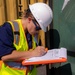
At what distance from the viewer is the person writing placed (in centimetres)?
293

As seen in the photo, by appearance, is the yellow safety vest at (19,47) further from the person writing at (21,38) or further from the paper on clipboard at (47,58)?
the paper on clipboard at (47,58)

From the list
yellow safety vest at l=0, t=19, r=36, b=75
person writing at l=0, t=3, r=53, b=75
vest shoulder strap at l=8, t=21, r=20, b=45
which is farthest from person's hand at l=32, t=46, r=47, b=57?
vest shoulder strap at l=8, t=21, r=20, b=45

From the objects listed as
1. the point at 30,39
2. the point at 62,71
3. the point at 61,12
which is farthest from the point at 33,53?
the point at 62,71

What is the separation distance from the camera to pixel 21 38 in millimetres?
3027

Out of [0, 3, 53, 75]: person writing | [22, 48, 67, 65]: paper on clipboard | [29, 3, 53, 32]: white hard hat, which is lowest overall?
[22, 48, 67, 65]: paper on clipboard

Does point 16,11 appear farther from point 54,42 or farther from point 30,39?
point 30,39

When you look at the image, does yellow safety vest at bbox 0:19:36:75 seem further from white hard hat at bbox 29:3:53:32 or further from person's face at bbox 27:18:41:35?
white hard hat at bbox 29:3:53:32

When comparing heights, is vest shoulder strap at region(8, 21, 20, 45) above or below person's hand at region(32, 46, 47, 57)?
above

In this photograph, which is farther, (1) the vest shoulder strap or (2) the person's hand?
(2) the person's hand

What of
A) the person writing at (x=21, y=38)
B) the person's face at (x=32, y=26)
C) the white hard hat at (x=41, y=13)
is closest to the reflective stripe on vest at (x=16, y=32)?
the person writing at (x=21, y=38)

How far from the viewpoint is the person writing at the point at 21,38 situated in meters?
2.93

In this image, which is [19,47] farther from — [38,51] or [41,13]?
[41,13]

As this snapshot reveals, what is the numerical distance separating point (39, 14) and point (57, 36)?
4.11ft

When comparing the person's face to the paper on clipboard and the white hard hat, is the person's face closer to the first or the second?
the white hard hat
